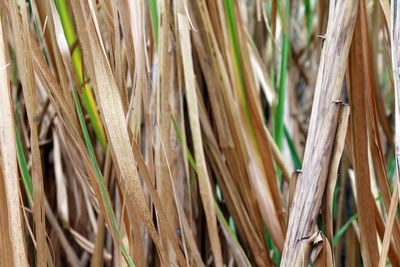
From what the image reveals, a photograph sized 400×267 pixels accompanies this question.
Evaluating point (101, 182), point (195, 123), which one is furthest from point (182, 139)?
point (101, 182)

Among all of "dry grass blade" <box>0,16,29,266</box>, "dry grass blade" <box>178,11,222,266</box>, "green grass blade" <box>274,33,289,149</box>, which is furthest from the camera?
"green grass blade" <box>274,33,289,149</box>

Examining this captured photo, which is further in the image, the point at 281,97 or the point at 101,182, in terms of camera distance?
the point at 281,97

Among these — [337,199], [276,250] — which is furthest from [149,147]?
[337,199]

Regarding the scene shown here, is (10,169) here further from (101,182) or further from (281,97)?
(281,97)

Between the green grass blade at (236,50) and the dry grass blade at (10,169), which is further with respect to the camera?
the green grass blade at (236,50)

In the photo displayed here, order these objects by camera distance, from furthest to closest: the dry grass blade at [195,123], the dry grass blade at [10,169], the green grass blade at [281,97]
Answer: the green grass blade at [281,97] < the dry grass blade at [195,123] < the dry grass blade at [10,169]

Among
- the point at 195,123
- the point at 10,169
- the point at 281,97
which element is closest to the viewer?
the point at 10,169

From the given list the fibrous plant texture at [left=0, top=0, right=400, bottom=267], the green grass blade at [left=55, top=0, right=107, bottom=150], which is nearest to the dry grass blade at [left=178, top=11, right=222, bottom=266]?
the fibrous plant texture at [left=0, top=0, right=400, bottom=267]

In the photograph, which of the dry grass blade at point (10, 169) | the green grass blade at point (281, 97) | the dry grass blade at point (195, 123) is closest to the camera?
the dry grass blade at point (10, 169)

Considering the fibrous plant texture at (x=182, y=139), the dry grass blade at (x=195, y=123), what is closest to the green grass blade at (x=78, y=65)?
the fibrous plant texture at (x=182, y=139)

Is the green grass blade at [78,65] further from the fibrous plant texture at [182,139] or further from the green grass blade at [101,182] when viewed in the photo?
the green grass blade at [101,182]

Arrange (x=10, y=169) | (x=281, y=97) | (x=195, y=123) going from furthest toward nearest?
1. (x=281, y=97)
2. (x=195, y=123)
3. (x=10, y=169)

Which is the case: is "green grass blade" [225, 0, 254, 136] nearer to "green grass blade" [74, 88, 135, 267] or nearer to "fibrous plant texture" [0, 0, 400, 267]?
"fibrous plant texture" [0, 0, 400, 267]

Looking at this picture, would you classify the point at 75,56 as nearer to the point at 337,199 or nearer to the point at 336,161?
the point at 336,161
